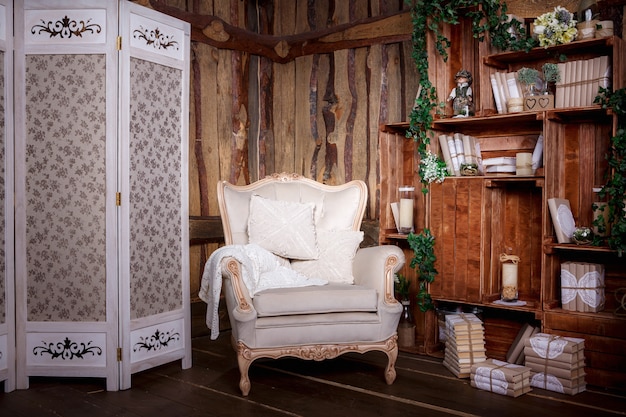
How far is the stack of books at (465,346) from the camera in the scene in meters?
3.27

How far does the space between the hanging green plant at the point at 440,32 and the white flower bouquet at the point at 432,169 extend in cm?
2

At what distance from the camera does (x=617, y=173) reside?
3043 millimetres

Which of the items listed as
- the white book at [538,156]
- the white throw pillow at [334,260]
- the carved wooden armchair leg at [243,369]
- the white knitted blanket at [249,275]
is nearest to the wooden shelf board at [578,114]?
the white book at [538,156]

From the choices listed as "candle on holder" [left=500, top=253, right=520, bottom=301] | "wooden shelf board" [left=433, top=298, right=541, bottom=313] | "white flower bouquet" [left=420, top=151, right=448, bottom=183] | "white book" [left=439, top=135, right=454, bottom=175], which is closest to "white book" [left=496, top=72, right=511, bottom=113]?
"white book" [left=439, top=135, right=454, bottom=175]

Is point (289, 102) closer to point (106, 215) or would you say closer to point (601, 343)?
point (106, 215)

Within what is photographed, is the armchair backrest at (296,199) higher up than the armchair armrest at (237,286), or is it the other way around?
the armchair backrest at (296,199)

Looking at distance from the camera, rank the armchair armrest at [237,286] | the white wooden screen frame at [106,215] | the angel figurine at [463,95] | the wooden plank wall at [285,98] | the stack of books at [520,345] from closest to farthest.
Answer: the armchair armrest at [237,286] → the white wooden screen frame at [106,215] → the stack of books at [520,345] → the angel figurine at [463,95] → the wooden plank wall at [285,98]

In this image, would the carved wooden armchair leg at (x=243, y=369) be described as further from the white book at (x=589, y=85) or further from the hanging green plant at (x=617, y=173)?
the white book at (x=589, y=85)

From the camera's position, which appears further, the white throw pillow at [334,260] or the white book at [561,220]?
the white throw pillow at [334,260]

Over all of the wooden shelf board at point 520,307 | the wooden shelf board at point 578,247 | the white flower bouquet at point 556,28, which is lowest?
the wooden shelf board at point 520,307

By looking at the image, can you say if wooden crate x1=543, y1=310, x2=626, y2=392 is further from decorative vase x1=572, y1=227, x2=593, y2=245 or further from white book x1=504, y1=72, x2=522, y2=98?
white book x1=504, y1=72, x2=522, y2=98

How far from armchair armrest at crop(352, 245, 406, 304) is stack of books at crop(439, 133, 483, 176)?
30.4 inches

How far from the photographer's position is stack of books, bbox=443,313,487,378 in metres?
3.27

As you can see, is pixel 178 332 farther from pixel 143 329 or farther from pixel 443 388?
pixel 443 388
